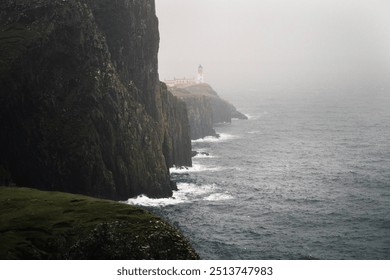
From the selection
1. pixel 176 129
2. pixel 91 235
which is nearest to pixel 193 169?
pixel 176 129

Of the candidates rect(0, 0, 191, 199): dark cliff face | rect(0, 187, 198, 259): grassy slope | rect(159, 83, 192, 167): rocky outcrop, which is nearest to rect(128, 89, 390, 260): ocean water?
rect(159, 83, 192, 167): rocky outcrop

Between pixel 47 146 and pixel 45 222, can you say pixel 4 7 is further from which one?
pixel 45 222

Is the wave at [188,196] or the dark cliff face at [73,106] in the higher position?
the dark cliff face at [73,106]

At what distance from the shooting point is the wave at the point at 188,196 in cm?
9674

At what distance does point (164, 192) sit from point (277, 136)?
100750 millimetres

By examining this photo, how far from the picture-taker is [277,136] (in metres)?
195

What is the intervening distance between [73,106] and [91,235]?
170 ft

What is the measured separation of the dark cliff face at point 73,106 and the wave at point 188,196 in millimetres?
2260

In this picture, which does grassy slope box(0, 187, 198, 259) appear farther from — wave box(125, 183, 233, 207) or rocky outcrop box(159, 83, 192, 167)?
rocky outcrop box(159, 83, 192, 167)

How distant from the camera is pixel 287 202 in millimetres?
100125

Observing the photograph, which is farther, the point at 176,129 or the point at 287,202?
the point at 176,129

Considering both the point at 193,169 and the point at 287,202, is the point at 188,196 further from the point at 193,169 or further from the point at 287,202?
the point at 193,169

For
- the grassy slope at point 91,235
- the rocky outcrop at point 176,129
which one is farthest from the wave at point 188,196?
the grassy slope at point 91,235

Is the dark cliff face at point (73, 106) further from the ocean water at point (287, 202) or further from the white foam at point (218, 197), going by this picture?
the white foam at point (218, 197)
